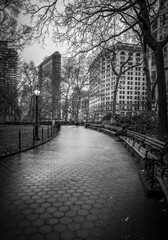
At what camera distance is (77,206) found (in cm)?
344

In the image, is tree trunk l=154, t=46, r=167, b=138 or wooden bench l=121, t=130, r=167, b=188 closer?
wooden bench l=121, t=130, r=167, b=188

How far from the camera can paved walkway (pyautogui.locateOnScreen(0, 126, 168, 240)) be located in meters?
2.63

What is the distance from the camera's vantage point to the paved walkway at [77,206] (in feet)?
8.64

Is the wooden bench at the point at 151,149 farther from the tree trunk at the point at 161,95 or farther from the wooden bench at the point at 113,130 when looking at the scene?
the wooden bench at the point at 113,130

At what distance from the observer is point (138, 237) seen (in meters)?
2.51

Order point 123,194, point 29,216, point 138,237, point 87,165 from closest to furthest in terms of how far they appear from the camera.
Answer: point 138,237
point 29,216
point 123,194
point 87,165

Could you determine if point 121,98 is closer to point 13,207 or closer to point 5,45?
point 5,45

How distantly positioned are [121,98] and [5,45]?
120 metres

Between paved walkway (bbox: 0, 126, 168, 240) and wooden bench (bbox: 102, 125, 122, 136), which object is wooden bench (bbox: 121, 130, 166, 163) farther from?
wooden bench (bbox: 102, 125, 122, 136)

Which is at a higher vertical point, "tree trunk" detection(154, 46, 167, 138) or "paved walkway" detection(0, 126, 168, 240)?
"tree trunk" detection(154, 46, 167, 138)

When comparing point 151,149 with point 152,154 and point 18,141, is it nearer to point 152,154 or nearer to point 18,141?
point 152,154

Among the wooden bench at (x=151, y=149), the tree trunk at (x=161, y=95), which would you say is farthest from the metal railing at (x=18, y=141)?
the tree trunk at (x=161, y=95)

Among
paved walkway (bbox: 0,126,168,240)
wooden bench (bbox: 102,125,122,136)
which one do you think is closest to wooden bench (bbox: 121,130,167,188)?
paved walkway (bbox: 0,126,168,240)

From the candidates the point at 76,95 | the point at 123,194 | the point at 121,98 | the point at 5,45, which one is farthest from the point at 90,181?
the point at 121,98
